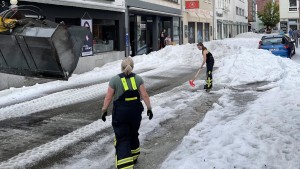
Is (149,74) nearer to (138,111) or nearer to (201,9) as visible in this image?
(138,111)

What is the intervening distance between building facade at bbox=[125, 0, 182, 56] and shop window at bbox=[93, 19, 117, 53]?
50.6 inches

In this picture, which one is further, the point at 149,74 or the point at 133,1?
the point at 133,1

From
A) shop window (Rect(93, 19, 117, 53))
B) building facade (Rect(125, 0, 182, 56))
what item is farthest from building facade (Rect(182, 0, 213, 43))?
shop window (Rect(93, 19, 117, 53))

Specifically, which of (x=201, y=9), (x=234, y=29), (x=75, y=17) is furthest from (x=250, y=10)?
(x=75, y=17)

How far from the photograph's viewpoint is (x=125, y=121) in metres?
5.36

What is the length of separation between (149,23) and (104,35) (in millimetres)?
10409

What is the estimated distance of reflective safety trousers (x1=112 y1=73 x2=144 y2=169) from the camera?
5.32 meters

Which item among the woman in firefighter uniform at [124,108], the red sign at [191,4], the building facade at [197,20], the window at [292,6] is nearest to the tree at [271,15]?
the window at [292,6]

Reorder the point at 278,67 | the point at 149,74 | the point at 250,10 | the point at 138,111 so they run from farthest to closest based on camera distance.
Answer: the point at 250,10 < the point at 149,74 < the point at 278,67 < the point at 138,111

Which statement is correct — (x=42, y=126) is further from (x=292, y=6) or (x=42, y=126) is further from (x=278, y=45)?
(x=292, y=6)

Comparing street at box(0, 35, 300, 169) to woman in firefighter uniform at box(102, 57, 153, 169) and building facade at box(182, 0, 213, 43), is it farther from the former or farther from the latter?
building facade at box(182, 0, 213, 43)

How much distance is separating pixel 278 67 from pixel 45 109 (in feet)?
33.0

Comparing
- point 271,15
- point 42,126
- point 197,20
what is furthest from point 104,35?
point 271,15

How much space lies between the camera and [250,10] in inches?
4577
